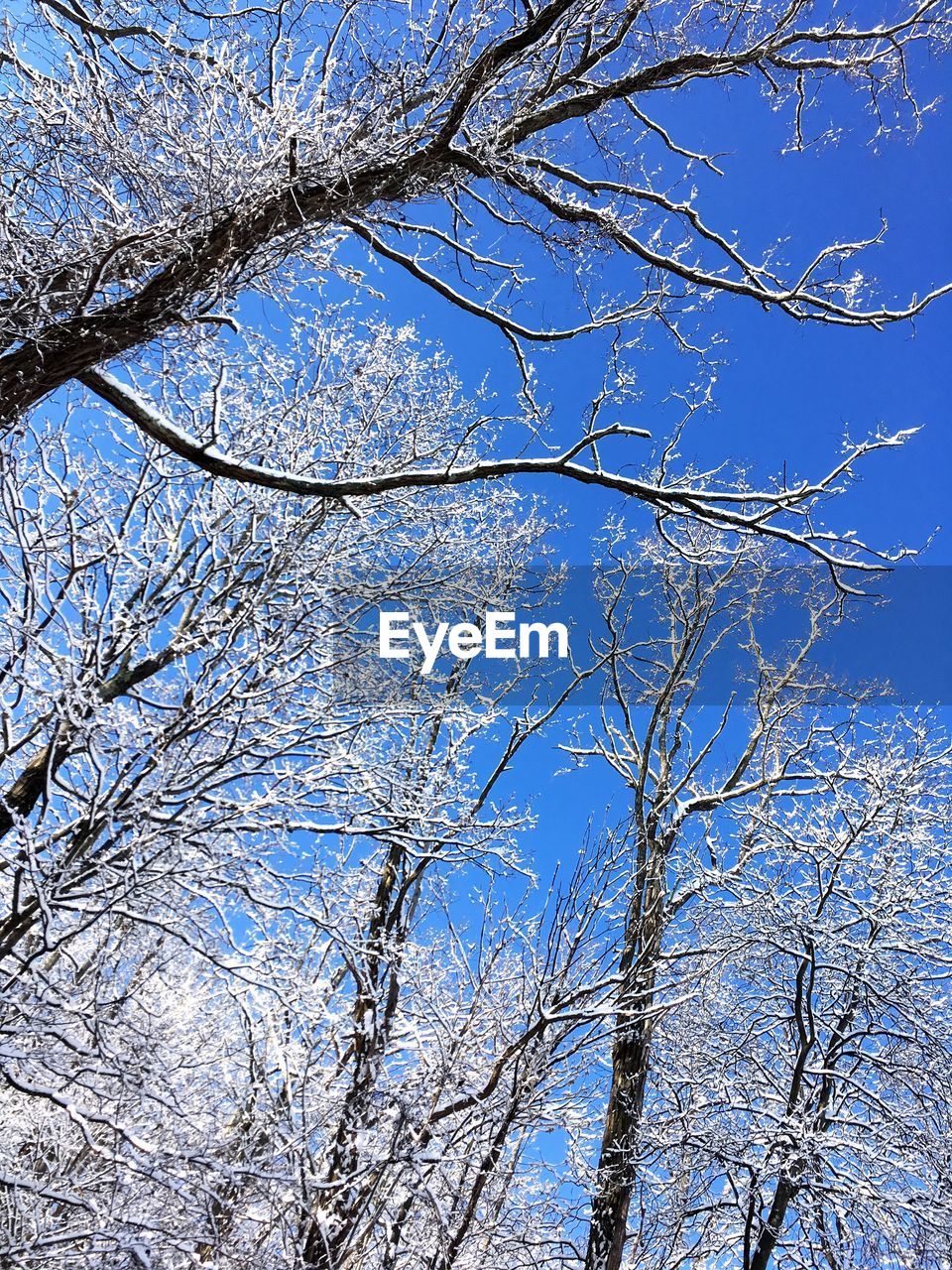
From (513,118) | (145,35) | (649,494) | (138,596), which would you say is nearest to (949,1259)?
(649,494)

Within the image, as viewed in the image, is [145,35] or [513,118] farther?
[145,35]

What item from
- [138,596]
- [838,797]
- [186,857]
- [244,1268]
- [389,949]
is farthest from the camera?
[838,797]

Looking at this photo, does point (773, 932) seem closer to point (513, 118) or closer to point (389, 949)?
point (389, 949)

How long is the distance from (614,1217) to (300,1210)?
429 cm

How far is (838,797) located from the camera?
877cm

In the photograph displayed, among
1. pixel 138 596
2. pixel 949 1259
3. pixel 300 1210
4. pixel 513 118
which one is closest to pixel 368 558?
pixel 138 596

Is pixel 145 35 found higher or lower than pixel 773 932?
higher

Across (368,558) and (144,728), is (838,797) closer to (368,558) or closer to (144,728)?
(368,558)

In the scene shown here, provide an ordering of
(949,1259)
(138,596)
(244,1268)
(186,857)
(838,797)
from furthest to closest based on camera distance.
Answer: (838,797), (949,1259), (138,596), (186,857), (244,1268)

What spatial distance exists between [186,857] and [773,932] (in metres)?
5.32

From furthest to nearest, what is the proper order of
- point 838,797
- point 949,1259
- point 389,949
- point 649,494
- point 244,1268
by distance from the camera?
1. point 838,797
2. point 949,1259
3. point 389,949
4. point 649,494
5. point 244,1268

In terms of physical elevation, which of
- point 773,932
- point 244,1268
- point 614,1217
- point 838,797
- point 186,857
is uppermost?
point 838,797

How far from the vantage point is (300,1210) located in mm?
4297

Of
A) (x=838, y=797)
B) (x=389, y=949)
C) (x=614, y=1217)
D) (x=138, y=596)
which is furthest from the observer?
(x=838, y=797)
